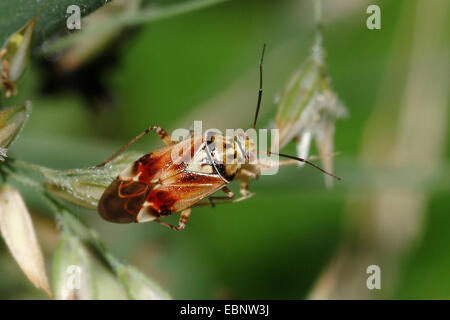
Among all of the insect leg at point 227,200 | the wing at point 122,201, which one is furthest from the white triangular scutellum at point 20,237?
the insect leg at point 227,200

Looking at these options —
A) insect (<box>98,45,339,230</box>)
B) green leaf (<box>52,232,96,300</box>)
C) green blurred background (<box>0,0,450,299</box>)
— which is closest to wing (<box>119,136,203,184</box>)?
insect (<box>98,45,339,230</box>)

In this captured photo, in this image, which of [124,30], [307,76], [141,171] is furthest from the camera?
[124,30]

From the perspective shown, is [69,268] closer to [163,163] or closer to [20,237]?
[20,237]

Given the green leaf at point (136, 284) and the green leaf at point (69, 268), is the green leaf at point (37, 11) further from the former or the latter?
the green leaf at point (136, 284)

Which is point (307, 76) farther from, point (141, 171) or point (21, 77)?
point (21, 77)

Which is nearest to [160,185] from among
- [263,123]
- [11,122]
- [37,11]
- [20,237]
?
[20,237]

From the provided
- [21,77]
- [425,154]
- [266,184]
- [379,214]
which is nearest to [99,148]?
[266,184]

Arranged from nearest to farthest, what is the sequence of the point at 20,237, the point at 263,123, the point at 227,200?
the point at 20,237
the point at 227,200
the point at 263,123
